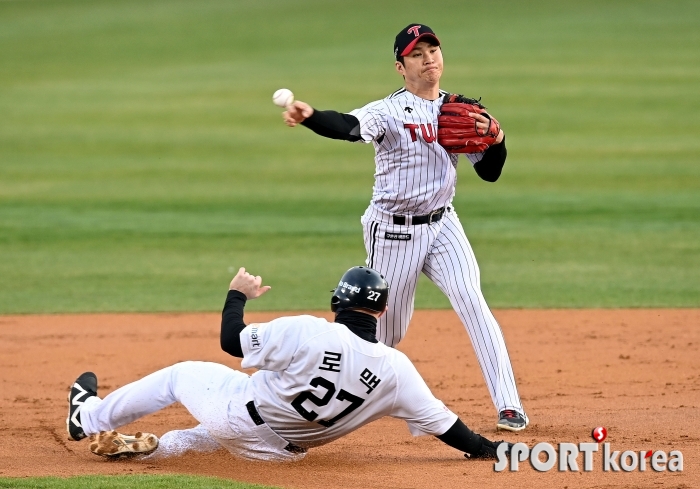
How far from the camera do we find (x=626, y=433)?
5.42m

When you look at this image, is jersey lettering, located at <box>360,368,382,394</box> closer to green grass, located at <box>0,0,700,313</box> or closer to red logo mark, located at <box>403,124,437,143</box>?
red logo mark, located at <box>403,124,437,143</box>

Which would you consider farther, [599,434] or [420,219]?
[420,219]

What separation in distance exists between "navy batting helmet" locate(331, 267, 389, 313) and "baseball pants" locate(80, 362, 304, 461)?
2.07 feet

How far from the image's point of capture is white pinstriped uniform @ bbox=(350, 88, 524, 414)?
5586 millimetres

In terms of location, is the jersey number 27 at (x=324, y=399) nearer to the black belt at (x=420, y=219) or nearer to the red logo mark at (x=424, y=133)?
the black belt at (x=420, y=219)

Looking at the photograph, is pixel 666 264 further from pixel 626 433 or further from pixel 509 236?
pixel 626 433

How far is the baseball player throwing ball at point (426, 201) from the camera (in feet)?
18.3

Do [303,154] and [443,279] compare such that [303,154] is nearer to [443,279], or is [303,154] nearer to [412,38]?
[412,38]

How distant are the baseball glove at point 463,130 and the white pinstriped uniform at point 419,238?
0.06 metres

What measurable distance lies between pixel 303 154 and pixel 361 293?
1499 cm

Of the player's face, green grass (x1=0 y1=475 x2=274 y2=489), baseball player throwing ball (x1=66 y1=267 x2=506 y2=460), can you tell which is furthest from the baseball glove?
green grass (x1=0 y1=475 x2=274 y2=489)

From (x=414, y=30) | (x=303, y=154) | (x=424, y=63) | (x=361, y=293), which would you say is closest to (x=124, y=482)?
(x=361, y=293)

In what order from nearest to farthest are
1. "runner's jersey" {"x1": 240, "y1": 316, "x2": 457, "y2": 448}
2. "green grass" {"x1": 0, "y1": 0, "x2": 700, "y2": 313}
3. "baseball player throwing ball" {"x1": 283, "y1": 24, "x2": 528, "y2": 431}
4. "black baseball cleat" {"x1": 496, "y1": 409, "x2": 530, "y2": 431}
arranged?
"runner's jersey" {"x1": 240, "y1": 316, "x2": 457, "y2": 448} → "black baseball cleat" {"x1": 496, "y1": 409, "x2": 530, "y2": 431} → "baseball player throwing ball" {"x1": 283, "y1": 24, "x2": 528, "y2": 431} → "green grass" {"x1": 0, "y1": 0, "x2": 700, "y2": 313}

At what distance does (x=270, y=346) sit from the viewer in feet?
14.7
